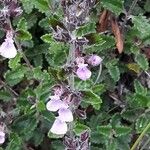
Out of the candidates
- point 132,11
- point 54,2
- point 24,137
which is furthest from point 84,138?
point 132,11

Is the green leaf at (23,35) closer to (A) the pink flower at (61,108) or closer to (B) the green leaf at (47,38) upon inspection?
(B) the green leaf at (47,38)

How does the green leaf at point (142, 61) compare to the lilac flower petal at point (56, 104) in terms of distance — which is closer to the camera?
the lilac flower petal at point (56, 104)

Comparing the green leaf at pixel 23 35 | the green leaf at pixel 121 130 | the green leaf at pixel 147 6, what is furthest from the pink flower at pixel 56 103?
the green leaf at pixel 147 6

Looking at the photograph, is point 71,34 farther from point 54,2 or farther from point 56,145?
point 56,145

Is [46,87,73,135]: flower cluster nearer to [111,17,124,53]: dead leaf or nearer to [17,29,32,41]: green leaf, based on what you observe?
[17,29,32,41]: green leaf

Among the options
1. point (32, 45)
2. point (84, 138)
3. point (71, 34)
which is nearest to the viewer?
point (71, 34)

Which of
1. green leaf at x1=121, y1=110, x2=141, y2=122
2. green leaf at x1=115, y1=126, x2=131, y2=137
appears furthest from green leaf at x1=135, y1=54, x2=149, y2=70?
green leaf at x1=115, y1=126, x2=131, y2=137
